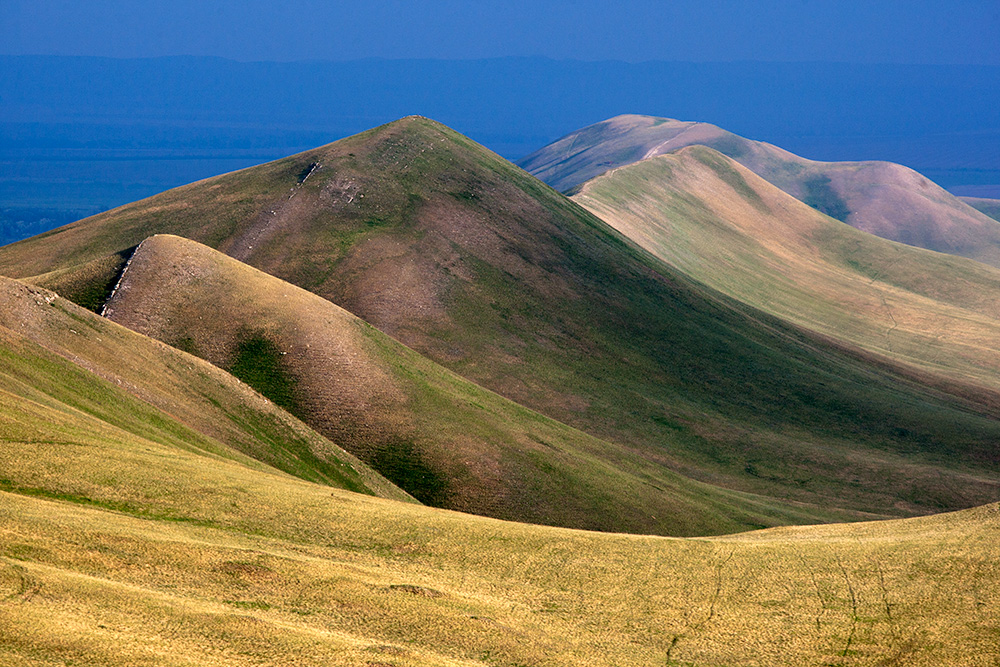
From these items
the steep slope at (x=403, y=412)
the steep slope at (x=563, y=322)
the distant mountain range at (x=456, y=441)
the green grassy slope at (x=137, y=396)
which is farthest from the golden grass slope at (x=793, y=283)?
the green grassy slope at (x=137, y=396)

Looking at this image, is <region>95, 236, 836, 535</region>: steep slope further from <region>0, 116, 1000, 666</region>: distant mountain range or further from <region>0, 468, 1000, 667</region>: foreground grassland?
<region>0, 468, 1000, 667</region>: foreground grassland

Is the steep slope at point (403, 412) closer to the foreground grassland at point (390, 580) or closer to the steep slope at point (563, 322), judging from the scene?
the steep slope at point (563, 322)

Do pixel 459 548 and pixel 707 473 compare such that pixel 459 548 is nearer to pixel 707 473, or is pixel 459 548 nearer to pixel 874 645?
pixel 874 645

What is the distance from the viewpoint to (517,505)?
215 feet

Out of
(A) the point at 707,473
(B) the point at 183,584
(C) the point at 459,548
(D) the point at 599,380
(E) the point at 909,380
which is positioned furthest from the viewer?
(E) the point at 909,380

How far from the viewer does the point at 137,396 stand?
171ft

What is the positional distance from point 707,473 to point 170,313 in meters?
52.4

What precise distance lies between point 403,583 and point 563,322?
73454 millimetres

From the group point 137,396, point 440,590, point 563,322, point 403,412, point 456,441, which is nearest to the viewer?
point 440,590

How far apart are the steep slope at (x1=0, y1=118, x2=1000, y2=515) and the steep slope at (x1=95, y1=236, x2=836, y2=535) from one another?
23.0ft

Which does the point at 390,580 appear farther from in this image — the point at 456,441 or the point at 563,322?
the point at 563,322

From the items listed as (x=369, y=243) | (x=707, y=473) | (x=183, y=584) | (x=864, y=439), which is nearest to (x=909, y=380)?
(x=864, y=439)

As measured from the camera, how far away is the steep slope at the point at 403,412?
218ft

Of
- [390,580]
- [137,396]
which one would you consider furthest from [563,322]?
[390,580]
